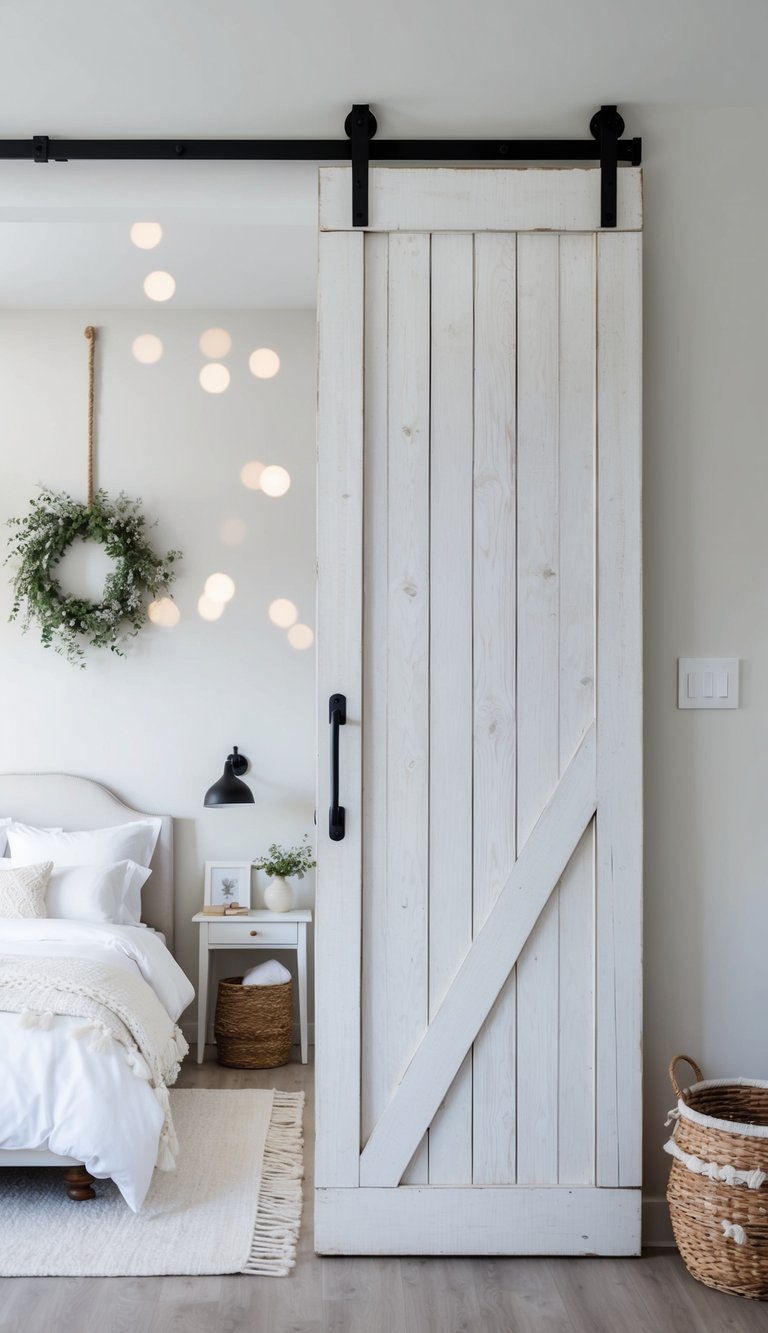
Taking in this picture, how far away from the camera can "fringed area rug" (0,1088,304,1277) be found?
8.24 feet

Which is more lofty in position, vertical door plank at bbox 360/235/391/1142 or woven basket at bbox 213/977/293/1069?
vertical door plank at bbox 360/235/391/1142

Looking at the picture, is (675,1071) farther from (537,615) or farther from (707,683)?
(537,615)

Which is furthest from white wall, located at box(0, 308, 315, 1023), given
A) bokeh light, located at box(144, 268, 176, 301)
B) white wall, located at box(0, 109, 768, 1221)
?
white wall, located at box(0, 109, 768, 1221)

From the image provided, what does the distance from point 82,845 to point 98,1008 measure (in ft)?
4.33

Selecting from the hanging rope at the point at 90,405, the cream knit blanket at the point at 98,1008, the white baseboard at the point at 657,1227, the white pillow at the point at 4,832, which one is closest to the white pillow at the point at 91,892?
the white pillow at the point at 4,832

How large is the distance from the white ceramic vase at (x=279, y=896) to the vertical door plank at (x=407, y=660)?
1841mm

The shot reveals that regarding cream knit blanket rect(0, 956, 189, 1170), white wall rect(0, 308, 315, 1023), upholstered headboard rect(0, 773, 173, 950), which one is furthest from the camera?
white wall rect(0, 308, 315, 1023)

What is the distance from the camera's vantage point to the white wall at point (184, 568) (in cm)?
Result: 449

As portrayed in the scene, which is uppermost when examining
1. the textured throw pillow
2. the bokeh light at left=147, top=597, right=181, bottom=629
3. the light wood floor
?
the bokeh light at left=147, top=597, right=181, bottom=629

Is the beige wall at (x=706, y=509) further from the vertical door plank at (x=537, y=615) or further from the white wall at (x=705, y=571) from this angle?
the vertical door plank at (x=537, y=615)

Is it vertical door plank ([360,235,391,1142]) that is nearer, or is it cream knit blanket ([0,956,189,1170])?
vertical door plank ([360,235,391,1142])

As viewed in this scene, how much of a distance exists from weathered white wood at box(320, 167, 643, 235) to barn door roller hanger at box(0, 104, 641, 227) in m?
0.03

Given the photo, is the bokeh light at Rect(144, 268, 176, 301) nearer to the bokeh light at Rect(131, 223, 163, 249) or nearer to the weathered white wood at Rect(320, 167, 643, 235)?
the bokeh light at Rect(131, 223, 163, 249)

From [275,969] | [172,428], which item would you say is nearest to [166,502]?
[172,428]
